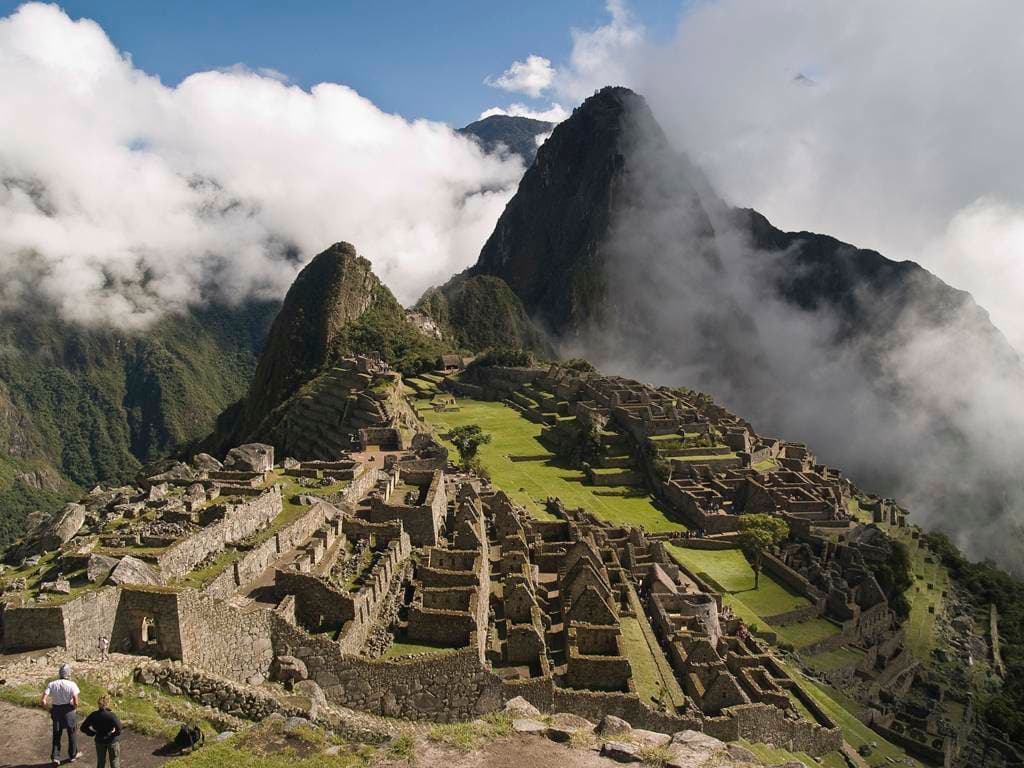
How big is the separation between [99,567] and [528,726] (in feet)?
29.4

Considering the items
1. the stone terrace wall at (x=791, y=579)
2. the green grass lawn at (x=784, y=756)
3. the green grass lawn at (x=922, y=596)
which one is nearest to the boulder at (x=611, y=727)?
the green grass lawn at (x=784, y=756)

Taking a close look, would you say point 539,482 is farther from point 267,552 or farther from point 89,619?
point 89,619

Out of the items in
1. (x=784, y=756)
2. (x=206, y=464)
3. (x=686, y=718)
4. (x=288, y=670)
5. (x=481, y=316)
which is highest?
(x=481, y=316)

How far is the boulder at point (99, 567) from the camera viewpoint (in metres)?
14.3

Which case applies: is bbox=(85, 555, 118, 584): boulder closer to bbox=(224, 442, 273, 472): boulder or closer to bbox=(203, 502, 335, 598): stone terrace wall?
bbox=(203, 502, 335, 598): stone terrace wall

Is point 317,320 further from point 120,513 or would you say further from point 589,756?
point 589,756

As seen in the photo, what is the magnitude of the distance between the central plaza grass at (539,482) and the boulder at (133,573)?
2466cm

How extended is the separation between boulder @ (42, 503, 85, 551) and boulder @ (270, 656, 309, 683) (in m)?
6.66

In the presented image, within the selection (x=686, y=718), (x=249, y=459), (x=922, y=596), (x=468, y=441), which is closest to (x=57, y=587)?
(x=686, y=718)

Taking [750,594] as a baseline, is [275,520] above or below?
above

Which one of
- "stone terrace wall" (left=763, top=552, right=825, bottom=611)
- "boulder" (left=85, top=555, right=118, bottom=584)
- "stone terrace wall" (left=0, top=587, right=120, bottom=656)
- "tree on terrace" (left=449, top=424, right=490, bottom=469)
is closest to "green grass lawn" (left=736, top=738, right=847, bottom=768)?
"stone terrace wall" (left=763, top=552, right=825, bottom=611)

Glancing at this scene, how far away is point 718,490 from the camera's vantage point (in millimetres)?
57562

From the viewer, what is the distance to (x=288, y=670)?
15445mm

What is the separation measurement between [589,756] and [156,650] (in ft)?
27.1
